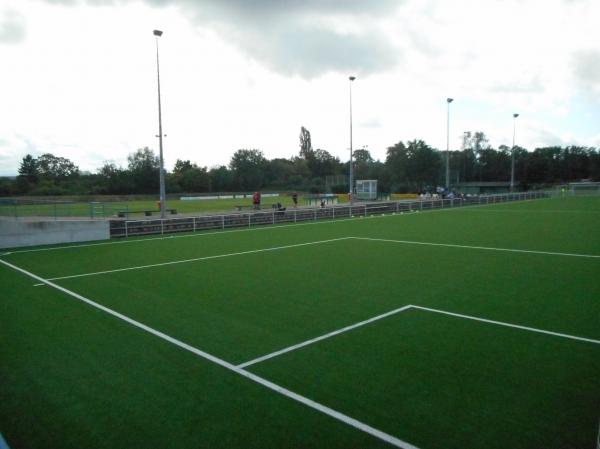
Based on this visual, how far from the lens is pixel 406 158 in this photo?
8525 centimetres

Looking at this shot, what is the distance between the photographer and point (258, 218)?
92.8ft

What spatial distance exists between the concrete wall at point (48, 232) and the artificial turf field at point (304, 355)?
19.4 ft

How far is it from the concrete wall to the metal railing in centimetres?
86

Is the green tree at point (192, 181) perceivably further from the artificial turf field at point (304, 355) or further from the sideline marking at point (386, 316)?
the sideline marking at point (386, 316)

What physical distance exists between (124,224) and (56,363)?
54.3ft

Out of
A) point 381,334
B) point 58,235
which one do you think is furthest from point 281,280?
point 58,235

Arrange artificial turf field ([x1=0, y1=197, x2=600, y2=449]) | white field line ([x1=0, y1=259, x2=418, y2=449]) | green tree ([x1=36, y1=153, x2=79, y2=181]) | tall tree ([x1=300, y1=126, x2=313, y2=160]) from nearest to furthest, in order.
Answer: white field line ([x1=0, y1=259, x2=418, y2=449])
artificial turf field ([x1=0, y1=197, x2=600, y2=449])
green tree ([x1=36, y1=153, x2=79, y2=181])
tall tree ([x1=300, y1=126, x2=313, y2=160])

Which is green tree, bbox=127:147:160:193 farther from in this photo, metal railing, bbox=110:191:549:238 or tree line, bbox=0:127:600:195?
metal railing, bbox=110:191:549:238

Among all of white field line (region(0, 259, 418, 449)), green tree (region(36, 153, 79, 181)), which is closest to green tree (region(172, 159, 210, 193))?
green tree (region(36, 153, 79, 181))

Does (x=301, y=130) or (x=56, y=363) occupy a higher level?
(x=301, y=130)

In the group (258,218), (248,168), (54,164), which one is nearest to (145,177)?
(248,168)

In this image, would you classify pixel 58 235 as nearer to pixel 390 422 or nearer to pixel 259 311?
pixel 259 311

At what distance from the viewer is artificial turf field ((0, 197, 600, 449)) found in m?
4.63

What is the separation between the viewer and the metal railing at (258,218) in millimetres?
22672
